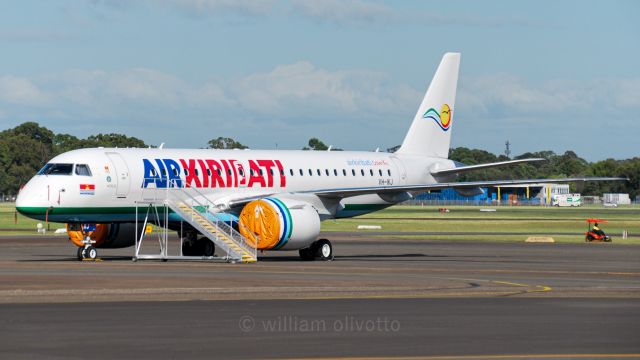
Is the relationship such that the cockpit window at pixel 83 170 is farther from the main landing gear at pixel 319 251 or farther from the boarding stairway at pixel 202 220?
the main landing gear at pixel 319 251

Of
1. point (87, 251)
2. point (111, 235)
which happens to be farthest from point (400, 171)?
point (87, 251)

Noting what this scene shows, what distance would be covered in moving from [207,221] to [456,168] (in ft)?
58.3

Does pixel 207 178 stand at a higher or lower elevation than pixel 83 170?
lower

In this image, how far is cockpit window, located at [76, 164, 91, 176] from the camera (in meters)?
48.2

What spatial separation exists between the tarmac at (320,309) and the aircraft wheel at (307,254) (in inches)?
124

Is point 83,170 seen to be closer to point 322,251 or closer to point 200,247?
point 200,247

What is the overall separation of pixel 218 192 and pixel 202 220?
11.8 feet

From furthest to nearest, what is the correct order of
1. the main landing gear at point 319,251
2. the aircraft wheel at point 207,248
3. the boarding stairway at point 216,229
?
the aircraft wheel at point 207,248
the main landing gear at point 319,251
the boarding stairway at point 216,229

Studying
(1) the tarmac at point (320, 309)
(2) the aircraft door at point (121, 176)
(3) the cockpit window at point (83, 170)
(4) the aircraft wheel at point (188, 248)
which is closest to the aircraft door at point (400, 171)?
(4) the aircraft wheel at point (188, 248)

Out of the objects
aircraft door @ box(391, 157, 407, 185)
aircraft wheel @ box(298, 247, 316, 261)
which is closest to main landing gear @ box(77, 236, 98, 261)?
aircraft wheel @ box(298, 247, 316, 261)

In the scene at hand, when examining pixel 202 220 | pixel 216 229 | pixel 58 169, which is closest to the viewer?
pixel 216 229

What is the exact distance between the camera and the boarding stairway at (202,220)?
47.2 metres

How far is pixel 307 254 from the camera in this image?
1989 inches

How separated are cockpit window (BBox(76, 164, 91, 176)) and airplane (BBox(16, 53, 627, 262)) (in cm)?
4
